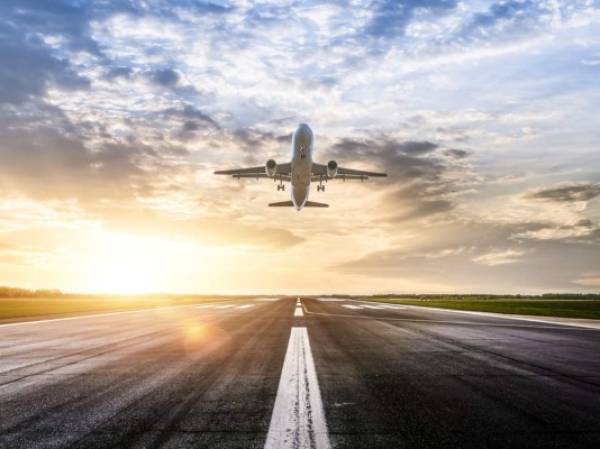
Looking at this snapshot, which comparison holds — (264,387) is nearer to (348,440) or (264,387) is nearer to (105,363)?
(348,440)

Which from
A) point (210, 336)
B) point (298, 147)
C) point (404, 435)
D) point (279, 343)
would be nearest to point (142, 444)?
point (404, 435)

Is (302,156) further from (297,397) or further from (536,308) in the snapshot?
(297,397)

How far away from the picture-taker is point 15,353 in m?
9.35

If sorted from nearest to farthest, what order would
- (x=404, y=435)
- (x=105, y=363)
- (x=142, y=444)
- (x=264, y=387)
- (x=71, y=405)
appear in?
(x=142, y=444) → (x=404, y=435) → (x=71, y=405) → (x=264, y=387) → (x=105, y=363)

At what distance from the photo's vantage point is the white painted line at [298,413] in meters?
3.74

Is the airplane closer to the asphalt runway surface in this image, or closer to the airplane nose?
the airplane nose

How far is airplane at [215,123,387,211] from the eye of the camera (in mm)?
32844

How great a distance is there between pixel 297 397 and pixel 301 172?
30941mm

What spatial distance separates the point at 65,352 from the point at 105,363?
215cm

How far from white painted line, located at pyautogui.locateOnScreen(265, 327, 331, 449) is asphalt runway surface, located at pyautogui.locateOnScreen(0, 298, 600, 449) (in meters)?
0.02

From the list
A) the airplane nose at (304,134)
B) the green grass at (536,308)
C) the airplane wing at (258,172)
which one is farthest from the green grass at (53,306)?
the green grass at (536,308)

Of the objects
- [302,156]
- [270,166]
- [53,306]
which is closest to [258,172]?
[270,166]

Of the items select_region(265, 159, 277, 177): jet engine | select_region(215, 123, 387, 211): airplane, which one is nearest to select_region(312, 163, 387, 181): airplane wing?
select_region(215, 123, 387, 211): airplane

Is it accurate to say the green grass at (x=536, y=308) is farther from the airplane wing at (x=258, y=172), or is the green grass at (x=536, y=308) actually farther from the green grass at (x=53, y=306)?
the green grass at (x=53, y=306)
